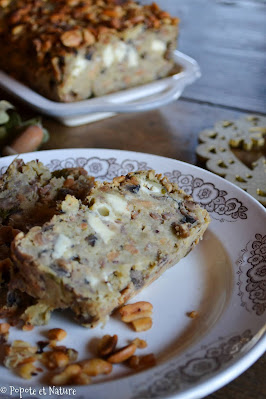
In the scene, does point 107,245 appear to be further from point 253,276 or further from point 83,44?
point 83,44

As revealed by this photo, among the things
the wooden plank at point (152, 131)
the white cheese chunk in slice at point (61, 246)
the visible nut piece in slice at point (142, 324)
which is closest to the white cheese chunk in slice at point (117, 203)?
the white cheese chunk in slice at point (61, 246)

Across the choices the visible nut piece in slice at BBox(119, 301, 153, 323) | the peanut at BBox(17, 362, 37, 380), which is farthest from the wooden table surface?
the peanut at BBox(17, 362, 37, 380)

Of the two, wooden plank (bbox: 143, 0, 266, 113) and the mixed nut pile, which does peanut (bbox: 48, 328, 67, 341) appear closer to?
the mixed nut pile

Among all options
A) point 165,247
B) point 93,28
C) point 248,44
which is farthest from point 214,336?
point 248,44

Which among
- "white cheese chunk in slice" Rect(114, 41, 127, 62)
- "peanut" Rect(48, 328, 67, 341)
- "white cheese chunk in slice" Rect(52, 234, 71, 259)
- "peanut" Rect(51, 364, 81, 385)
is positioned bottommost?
"peanut" Rect(48, 328, 67, 341)

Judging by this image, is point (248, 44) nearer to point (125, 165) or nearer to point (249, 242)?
point (125, 165)

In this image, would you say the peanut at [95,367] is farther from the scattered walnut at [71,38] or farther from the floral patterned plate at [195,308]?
the scattered walnut at [71,38]

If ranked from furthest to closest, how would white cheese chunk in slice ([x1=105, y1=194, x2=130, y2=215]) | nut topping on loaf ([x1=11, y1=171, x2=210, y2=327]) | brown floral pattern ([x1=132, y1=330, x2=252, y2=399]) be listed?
white cheese chunk in slice ([x1=105, y1=194, x2=130, y2=215])
nut topping on loaf ([x1=11, y1=171, x2=210, y2=327])
brown floral pattern ([x1=132, y1=330, x2=252, y2=399])
